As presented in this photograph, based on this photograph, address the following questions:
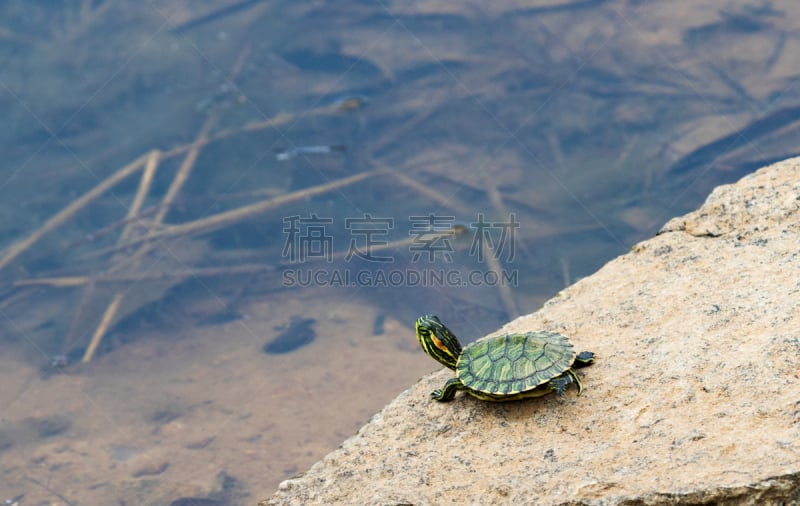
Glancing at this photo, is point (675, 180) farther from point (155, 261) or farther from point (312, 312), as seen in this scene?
point (155, 261)

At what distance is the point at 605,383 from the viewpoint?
4398mm

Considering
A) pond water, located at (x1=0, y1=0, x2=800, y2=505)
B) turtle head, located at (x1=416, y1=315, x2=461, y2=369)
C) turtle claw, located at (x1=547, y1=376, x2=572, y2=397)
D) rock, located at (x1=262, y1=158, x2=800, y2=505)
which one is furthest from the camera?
pond water, located at (x1=0, y1=0, x2=800, y2=505)

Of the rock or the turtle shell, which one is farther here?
the turtle shell

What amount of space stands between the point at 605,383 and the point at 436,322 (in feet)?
3.57

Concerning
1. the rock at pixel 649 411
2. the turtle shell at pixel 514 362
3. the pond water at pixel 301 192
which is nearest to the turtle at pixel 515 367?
the turtle shell at pixel 514 362

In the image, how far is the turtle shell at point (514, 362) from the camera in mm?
4336

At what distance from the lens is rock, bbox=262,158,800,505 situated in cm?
361

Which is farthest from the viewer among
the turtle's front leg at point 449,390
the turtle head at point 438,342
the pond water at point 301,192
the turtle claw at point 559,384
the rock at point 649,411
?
the pond water at point 301,192

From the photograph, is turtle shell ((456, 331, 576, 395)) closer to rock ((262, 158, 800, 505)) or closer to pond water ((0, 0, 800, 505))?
rock ((262, 158, 800, 505))

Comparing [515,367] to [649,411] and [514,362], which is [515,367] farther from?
[649,411]

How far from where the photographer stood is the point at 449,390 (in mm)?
4684

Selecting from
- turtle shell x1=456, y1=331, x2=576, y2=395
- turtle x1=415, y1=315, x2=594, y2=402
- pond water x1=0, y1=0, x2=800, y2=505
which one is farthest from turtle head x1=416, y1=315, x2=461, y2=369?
pond water x1=0, y1=0, x2=800, y2=505

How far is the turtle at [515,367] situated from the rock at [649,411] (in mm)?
113

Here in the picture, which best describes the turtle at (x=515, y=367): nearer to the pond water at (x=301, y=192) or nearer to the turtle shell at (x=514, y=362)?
the turtle shell at (x=514, y=362)
